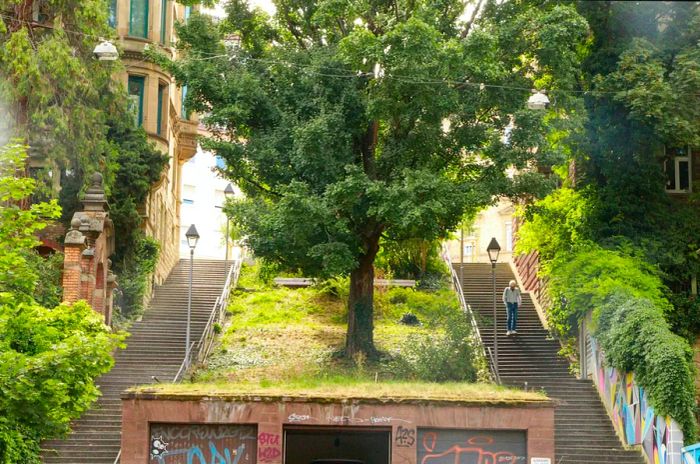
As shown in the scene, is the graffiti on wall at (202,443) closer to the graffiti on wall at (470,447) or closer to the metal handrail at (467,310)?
the graffiti on wall at (470,447)

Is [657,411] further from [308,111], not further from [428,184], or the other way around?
[308,111]

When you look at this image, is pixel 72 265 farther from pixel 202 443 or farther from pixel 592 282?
pixel 592 282

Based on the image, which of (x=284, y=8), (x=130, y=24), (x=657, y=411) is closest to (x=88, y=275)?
(x=284, y=8)

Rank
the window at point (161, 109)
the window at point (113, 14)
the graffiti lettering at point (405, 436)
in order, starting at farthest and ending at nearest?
the window at point (161, 109), the window at point (113, 14), the graffiti lettering at point (405, 436)

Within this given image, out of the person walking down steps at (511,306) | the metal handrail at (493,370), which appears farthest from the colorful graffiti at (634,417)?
the person walking down steps at (511,306)

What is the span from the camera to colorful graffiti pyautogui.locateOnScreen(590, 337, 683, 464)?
26.2 metres

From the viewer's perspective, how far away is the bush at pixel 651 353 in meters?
26.2

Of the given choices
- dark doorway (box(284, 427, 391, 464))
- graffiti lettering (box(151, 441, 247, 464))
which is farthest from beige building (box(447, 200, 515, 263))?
graffiti lettering (box(151, 441, 247, 464))

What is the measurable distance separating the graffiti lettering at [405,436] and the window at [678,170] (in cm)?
1602

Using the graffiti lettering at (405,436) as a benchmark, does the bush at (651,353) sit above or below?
above

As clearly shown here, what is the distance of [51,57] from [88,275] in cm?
692

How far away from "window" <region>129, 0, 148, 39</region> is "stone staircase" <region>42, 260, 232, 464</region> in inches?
372

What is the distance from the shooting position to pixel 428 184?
98.7 feet

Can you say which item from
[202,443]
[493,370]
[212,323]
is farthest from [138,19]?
[202,443]
